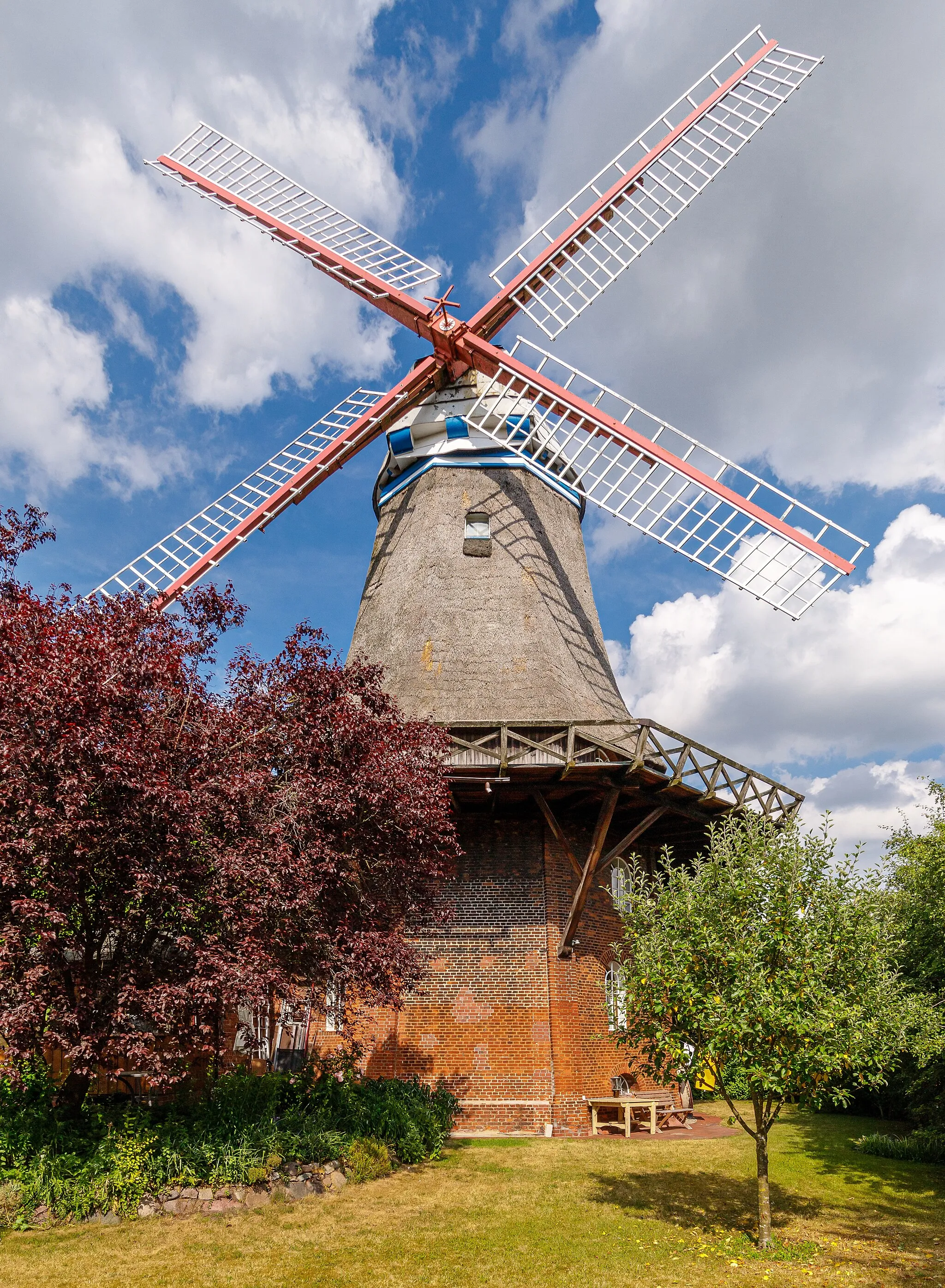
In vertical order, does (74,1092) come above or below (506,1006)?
below

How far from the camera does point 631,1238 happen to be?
7.39 meters

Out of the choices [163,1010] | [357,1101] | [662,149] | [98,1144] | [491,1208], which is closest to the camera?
[163,1010]

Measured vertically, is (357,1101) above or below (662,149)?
below

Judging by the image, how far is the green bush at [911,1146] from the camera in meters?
11.3

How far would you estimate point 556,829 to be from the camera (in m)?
12.0

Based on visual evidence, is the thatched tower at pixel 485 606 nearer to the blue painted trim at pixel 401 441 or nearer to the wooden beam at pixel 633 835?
the blue painted trim at pixel 401 441

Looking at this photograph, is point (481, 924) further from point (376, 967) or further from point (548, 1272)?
point (548, 1272)

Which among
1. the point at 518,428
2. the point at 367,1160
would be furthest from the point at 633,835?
the point at 518,428

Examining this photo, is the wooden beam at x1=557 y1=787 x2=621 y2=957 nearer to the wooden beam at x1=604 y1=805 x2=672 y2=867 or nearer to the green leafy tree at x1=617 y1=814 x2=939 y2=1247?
the wooden beam at x1=604 y1=805 x2=672 y2=867

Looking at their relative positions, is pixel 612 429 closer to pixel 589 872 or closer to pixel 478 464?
pixel 478 464

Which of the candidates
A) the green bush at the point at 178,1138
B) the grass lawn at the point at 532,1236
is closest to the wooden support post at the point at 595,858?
the grass lawn at the point at 532,1236

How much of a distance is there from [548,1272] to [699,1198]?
2.76 meters

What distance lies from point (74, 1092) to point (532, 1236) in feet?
14.0

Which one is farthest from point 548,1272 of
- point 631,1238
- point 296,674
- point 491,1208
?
point 296,674
